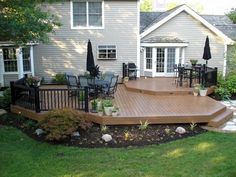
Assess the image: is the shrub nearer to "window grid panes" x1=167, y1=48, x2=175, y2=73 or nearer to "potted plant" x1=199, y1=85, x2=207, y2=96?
"potted plant" x1=199, y1=85, x2=207, y2=96

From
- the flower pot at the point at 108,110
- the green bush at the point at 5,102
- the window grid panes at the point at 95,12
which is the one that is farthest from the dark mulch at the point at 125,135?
the window grid panes at the point at 95,12

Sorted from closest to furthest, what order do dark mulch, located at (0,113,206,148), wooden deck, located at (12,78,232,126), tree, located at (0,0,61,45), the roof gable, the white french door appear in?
dark mulch, located at (0,113,206,148) < tree, located at (0,0,61,45) < wooden deck, located at (12,78,232,126) < the roof gable < the white french door

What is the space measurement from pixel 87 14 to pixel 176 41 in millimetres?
5648

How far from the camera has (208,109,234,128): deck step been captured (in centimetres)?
1007

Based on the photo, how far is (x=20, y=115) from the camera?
11250 mm

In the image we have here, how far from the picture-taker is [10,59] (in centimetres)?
1712

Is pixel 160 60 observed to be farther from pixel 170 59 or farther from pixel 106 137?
pixel 106 137

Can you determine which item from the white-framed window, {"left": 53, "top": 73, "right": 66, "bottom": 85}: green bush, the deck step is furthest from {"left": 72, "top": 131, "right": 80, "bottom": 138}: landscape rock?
the white-framed window

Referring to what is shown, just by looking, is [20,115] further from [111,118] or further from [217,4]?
[217,4]

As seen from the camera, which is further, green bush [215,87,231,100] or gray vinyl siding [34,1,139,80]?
gray vinyl siding [34,1,139,80]

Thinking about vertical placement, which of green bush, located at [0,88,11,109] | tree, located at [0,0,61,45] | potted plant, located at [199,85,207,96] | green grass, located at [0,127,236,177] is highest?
tree, located at [0,0,61,45]

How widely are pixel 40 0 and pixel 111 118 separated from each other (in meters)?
5.73

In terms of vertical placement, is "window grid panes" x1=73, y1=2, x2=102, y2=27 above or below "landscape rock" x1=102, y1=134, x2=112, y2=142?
above

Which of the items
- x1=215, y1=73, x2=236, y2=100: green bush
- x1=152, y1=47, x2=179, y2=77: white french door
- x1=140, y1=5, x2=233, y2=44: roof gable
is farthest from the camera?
x1=152, y1=47, x2=179, y2=77: white french door
